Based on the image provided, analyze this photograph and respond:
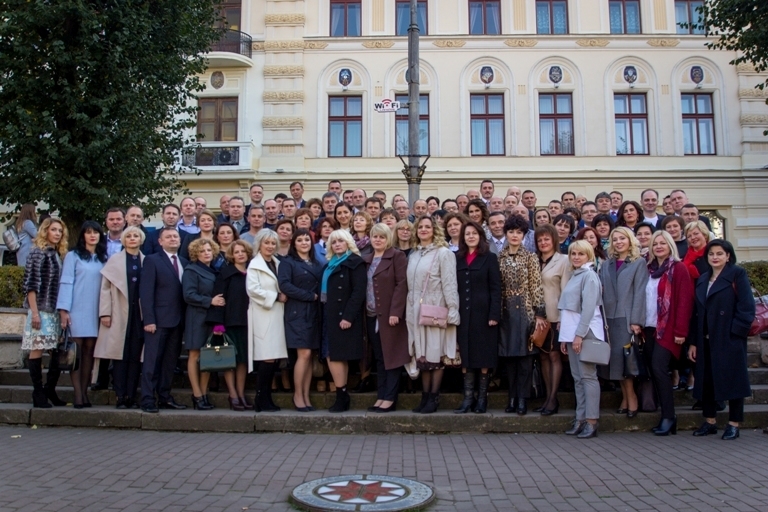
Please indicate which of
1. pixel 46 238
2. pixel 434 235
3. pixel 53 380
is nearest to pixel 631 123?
pixel 434 235

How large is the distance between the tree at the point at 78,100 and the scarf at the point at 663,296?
10169mm

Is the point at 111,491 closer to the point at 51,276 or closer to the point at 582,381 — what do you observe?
the point at 51,276

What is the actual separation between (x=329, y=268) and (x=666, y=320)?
3919 mm

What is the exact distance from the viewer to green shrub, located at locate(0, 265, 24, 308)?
Result: 1126 cm

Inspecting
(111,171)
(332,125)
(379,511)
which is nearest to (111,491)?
(379,511)

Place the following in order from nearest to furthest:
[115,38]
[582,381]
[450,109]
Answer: [582,381], [115,38], [450,109]

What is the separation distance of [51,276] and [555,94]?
1863 cm

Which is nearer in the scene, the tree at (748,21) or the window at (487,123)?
the tree at (748,21)

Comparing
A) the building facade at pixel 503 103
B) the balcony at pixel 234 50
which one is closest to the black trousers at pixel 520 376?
the building facade at pixel 503 103

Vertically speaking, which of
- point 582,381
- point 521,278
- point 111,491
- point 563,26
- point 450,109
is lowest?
point 111,491

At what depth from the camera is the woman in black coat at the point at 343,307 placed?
7727 millimetres

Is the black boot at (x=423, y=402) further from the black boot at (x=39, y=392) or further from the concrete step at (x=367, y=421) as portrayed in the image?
the black boot at (x=39, y=392)

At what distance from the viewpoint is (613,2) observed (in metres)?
22.6

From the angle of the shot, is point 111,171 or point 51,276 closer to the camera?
point 51,276
